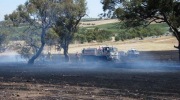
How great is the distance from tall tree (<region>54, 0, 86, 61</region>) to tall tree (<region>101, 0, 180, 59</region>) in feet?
41.6

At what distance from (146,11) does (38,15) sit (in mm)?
19205

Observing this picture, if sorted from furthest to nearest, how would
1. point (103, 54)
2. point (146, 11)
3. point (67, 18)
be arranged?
point (67, 18) < point (103, 54) < point (146, 11)

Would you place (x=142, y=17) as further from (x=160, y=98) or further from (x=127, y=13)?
(x=160, y=98)

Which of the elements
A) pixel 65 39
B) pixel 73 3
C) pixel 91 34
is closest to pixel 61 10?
pixel 73 3

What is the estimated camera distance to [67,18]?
2554 inches

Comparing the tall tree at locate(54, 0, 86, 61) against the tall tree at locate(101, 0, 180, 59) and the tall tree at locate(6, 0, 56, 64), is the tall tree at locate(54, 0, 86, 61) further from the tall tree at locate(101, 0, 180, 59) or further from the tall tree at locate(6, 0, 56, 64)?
the tall tree at locate(101, 0, 180, 59)

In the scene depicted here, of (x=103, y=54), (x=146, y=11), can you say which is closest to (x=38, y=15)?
(x=103, y=54)

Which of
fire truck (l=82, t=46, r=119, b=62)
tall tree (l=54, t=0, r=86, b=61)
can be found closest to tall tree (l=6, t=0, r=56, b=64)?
tall tree (l=54, t=0, r=86, b=61)

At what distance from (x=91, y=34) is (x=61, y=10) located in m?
63.4

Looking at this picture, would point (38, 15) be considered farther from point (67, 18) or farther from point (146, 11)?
point (146, 11)

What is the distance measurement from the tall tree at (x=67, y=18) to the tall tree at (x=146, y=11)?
41.6 feet

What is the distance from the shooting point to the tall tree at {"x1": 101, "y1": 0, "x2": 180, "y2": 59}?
44906mm

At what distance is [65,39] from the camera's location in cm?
6806

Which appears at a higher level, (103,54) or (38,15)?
(38,15)
